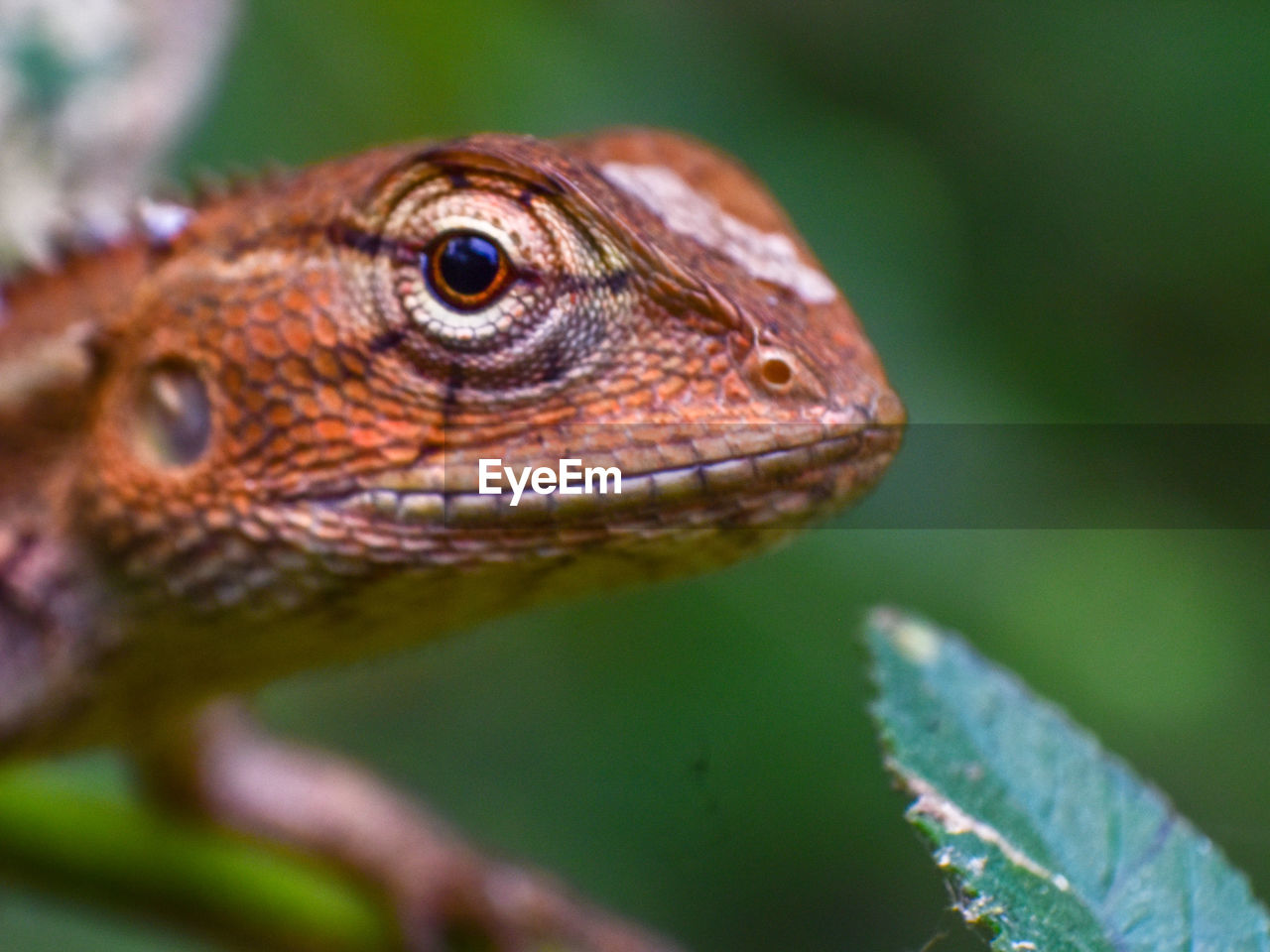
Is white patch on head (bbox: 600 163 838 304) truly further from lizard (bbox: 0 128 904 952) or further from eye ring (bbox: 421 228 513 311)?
eye ring (bbox: 421 228 513 311)

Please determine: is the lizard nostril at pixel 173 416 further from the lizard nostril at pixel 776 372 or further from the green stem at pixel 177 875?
the green stem at pixel 177 875

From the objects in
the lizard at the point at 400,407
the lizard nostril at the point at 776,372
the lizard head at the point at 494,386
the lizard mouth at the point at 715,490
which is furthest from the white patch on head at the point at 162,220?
the lizard nostril at the point at 776,372

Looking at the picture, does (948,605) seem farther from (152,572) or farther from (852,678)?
(152,572)

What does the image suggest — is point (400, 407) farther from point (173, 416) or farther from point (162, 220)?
point (162, 220)

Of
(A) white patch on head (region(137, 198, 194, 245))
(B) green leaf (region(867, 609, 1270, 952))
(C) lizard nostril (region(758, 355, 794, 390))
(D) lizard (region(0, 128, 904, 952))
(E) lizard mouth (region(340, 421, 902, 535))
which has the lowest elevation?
(B) green leaf (region(867, 609, 1270, 952))

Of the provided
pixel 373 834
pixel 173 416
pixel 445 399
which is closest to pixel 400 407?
pixel 445 399

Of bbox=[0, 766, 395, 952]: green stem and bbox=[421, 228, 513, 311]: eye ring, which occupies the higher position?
bbox=[421, 228, 513, 311]: eye ring

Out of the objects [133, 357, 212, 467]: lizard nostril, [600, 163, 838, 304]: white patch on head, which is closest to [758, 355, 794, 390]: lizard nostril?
[600, 163, 838, 304]: white patch on head

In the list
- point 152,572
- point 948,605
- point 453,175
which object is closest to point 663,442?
point 453,175
